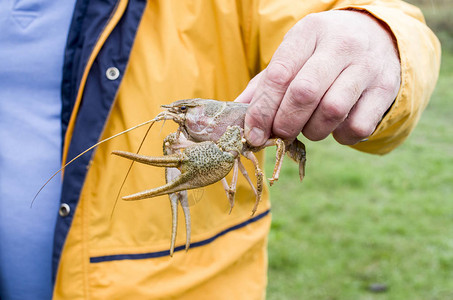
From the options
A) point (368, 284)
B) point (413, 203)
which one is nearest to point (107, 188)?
point (368, 284)

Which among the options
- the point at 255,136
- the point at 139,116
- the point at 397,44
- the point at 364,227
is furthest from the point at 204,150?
the point at 364,227

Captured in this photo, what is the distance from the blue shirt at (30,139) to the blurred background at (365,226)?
2.29 metres

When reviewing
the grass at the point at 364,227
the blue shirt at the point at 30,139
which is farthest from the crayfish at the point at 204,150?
the grass at the point at 364,227

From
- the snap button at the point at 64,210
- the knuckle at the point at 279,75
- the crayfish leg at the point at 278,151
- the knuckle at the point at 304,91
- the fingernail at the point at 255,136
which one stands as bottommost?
the snap button at the point at 64,210

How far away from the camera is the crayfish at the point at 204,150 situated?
4.21ft

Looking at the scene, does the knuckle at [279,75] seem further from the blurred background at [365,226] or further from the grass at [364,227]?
the grass at [364,227]

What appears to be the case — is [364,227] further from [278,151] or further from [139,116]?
[278,151]

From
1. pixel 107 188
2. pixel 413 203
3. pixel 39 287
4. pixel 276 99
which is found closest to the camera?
pixel 276 99

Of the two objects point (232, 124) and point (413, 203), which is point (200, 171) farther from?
point (413, 203)

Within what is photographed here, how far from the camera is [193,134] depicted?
1.46 metres

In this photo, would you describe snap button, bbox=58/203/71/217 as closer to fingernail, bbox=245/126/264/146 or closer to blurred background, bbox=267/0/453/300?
fingernail, bbox=245/126/264/146

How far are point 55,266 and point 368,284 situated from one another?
2921 millimetres

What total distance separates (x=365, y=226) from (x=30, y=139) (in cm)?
365

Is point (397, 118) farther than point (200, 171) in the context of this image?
Yes
